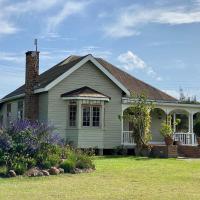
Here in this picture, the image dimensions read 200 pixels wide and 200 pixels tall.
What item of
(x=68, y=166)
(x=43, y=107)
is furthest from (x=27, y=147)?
(x=43, y=107)

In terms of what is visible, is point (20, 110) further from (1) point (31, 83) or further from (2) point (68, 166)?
(2) point (68, 166)

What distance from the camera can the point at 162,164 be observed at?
961 inches

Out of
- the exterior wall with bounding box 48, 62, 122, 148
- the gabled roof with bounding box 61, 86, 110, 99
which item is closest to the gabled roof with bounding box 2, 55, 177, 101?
the exterior wall with bounding box 48, 62, 122, 148

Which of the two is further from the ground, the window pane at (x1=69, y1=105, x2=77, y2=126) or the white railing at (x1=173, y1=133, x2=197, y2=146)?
the window pane at (x1=69, y1=105, x2=77, y2=126)

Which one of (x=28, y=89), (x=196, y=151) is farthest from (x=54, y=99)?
(x=196, y=151)

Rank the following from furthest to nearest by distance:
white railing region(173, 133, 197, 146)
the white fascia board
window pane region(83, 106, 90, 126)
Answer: white railing region(173, 133, 197, 146)
the white fascia board
window pane region(83, 106, 90, 126)

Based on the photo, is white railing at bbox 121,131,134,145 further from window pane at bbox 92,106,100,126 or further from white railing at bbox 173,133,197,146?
white railing at bbox 173,133,197,146

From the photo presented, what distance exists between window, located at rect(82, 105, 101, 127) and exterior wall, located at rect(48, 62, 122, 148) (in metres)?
0.39

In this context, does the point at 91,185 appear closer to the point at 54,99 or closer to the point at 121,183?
the point at 121,183

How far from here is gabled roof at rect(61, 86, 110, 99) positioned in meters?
Result: 31.2

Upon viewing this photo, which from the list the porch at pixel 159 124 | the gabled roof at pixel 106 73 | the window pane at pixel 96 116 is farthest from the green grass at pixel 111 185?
the porch at pixel 159 124

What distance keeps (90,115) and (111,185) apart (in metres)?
16.1

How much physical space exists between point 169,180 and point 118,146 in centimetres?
1559

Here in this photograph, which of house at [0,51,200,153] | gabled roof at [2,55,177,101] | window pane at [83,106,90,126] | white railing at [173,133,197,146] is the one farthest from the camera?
white railing at [173,133,197,146]
